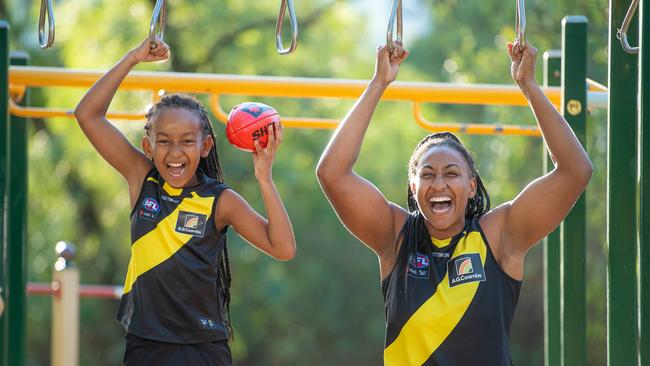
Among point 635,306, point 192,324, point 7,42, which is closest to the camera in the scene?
point 192,324

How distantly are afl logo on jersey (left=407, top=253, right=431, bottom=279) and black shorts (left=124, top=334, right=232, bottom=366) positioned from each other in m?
0.71

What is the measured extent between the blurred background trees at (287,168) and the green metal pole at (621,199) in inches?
263

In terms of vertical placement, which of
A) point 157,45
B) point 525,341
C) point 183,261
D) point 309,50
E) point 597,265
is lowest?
point 525,341

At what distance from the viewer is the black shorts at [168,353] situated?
3.43 m

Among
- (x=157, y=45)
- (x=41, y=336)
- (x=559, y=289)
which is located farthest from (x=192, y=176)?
(x=41, y=336)

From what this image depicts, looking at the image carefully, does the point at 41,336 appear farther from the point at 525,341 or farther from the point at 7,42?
the point at 7,42

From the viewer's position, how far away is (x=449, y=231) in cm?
332

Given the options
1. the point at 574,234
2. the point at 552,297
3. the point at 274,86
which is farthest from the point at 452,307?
the point at 274,86

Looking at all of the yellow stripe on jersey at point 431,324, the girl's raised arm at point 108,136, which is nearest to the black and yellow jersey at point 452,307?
the yellow stripe on jersey at point 431,324

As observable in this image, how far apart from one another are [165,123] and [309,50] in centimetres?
1083

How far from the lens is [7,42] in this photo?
4285 millimetres

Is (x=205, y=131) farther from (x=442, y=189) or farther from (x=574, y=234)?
(x=574, y=234)

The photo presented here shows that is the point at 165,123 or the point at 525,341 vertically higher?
the point at 165,123

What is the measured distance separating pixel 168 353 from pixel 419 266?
2.77ft
